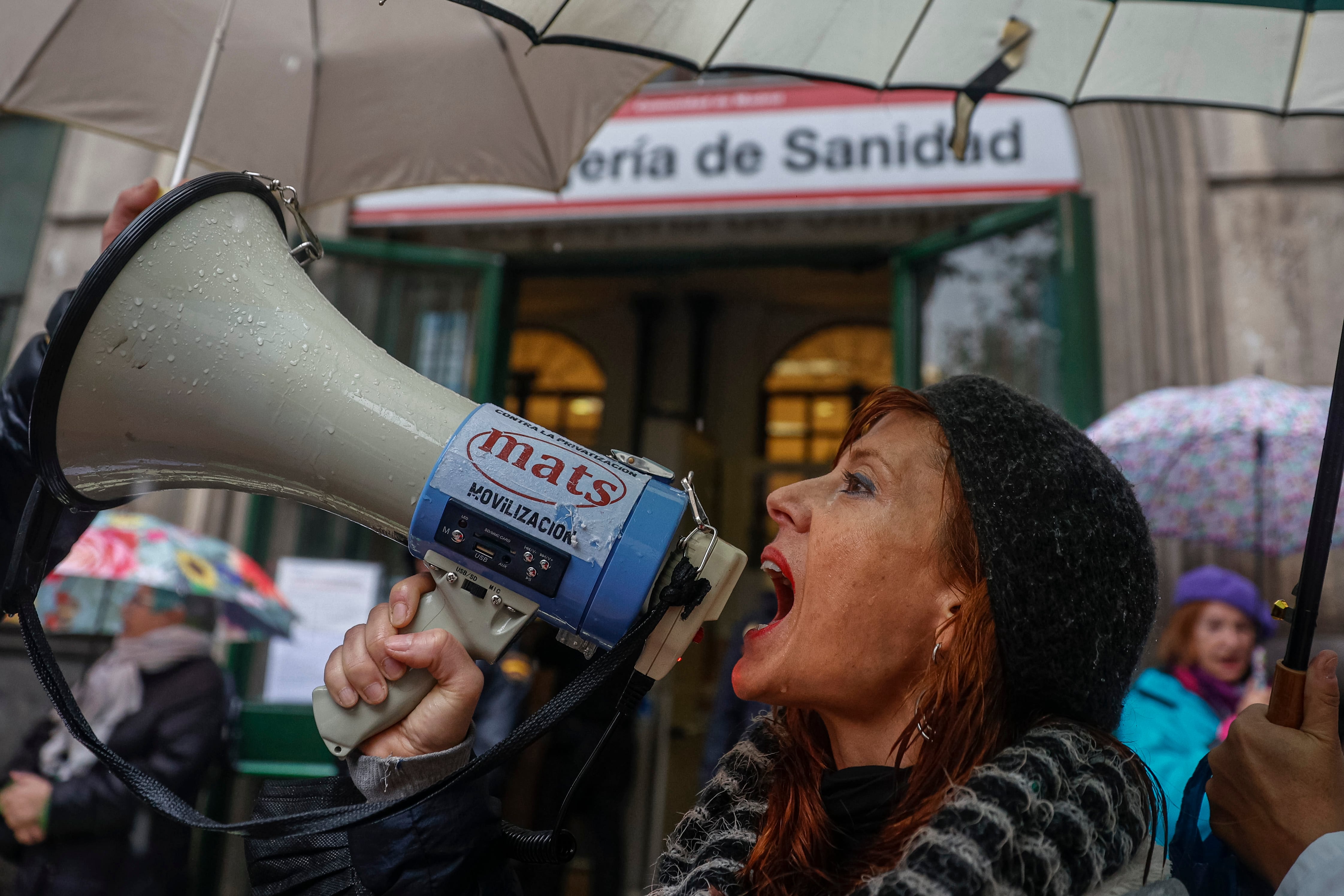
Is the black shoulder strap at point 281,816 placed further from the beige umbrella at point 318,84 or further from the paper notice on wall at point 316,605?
the paper notice on wall at point 316,605

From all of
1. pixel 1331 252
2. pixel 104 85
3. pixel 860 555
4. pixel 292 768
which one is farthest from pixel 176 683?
pixel 1331 252

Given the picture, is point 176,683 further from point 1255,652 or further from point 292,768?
point 1255,652

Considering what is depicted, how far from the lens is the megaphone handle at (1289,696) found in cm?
110

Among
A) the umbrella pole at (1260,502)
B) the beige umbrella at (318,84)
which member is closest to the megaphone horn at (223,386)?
the beige umbrella at (318,84)

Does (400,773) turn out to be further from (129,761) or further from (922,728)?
(129,761)

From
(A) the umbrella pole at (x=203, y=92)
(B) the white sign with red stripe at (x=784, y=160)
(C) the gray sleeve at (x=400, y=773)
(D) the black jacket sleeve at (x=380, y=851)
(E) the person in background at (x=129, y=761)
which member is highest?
(B) the white sign with red stripe at (x=784, y=160)

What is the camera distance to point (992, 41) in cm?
157

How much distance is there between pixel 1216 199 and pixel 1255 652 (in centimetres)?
208

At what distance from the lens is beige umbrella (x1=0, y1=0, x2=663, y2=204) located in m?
1.73

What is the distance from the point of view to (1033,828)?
96 centimetres

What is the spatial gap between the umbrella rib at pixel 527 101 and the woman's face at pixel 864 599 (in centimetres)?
114

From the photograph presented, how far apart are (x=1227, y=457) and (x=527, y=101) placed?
3067mm

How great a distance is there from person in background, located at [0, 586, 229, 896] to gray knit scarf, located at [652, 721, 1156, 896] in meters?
2.65

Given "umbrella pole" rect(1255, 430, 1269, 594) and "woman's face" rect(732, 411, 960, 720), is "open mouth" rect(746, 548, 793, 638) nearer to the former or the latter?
"woman's face" rect(732, 411, 960, 720)
